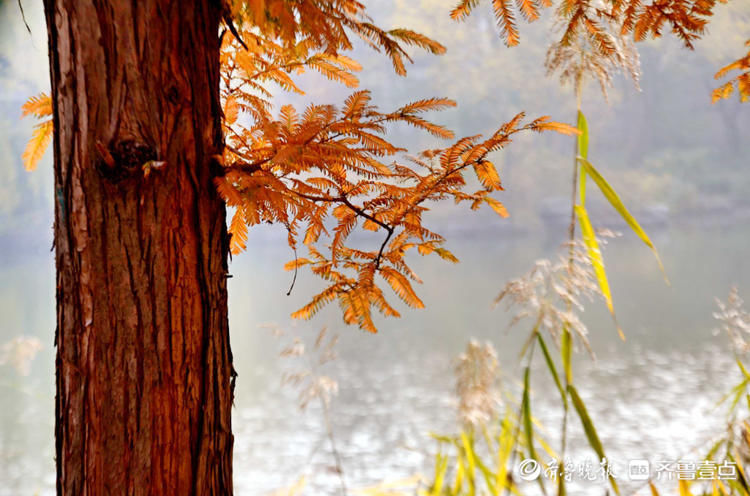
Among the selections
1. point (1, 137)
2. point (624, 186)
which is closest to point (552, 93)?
point (624, 186)

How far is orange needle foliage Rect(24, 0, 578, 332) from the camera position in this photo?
672 millimetres

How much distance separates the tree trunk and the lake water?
1.21m

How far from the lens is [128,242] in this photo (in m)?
0.64

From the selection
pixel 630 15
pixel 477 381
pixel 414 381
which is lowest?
pixel 477 381

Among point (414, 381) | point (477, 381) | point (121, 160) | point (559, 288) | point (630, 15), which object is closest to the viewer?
point (121, 160)

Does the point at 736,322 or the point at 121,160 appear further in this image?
the point at 736,322

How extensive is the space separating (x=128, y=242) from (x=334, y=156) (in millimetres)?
245

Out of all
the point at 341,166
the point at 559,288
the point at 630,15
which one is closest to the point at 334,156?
the point at 341,166

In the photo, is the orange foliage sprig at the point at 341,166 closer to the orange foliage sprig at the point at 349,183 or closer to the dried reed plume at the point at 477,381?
the orange foliage sprig at the point at 349,183

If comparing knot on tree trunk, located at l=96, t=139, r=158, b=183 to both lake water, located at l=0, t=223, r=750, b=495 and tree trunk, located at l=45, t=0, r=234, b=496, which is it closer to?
tree trunk, located at l=45, t=0, r=234, b=496

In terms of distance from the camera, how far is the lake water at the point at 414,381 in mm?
5555

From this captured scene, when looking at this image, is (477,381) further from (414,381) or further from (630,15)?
(414,381)

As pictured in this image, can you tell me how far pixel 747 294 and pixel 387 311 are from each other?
421 inches

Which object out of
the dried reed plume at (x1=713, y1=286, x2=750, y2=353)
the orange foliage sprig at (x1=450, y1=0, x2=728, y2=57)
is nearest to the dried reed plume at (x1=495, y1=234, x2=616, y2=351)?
the dried reed plume at (x1=713, y1=286, x2=750, y2=353)
